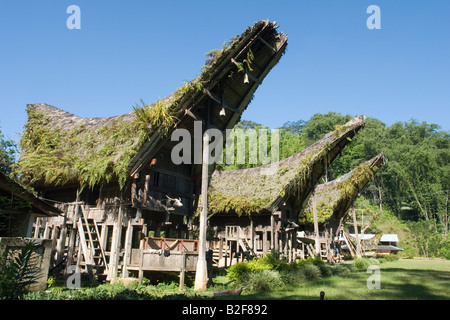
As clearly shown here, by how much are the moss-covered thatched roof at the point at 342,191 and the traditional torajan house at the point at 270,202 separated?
14.7 ft

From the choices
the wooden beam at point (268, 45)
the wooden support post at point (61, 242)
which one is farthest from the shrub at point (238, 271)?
the wooden beam at point (268, 45)

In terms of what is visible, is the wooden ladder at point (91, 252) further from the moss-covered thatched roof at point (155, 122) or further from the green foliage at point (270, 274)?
the green foliage at point (270, 274)

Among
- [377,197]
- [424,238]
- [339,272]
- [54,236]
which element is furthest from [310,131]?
[54,236]

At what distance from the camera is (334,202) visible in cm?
2723

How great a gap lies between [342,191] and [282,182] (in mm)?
9250

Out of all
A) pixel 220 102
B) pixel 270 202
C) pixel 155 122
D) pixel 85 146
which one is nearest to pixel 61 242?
pixel 85 146

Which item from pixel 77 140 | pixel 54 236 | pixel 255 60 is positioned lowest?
pixel 54 236

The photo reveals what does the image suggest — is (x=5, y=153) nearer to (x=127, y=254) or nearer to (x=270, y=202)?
(x=127, y=254)

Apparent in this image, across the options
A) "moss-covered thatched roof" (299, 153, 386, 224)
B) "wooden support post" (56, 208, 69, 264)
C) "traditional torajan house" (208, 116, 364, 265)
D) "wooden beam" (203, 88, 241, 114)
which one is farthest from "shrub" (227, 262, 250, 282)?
"moss-covered thatched roof" (299, 153, 386, 224)

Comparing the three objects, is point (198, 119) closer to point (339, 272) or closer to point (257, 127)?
point (339, 272)

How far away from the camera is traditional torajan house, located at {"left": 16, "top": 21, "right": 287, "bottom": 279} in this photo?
12.7m

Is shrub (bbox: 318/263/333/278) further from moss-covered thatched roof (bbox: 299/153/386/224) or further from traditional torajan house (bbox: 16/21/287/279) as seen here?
moss-covered thatched roof (bbox: 299/153/386/224)

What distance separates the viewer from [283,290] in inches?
388
